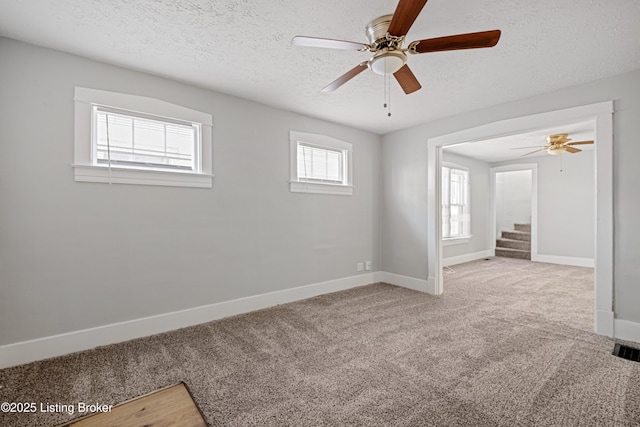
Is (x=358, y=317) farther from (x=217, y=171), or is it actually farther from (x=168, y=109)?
(x=168, y=109)

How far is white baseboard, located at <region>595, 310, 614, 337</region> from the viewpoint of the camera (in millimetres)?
2719

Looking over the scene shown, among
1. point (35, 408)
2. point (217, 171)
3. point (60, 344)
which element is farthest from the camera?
point (217, 171)

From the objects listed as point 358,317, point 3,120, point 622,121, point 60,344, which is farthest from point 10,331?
point 622,121

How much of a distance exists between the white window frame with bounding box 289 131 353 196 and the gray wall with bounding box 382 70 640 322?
2.56 feet

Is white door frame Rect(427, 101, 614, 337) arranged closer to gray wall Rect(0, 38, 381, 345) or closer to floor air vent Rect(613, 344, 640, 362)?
floor air vent Rect(613, 344, 640, 362)

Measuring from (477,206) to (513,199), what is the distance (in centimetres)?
285

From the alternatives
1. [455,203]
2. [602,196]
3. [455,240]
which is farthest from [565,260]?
[602,196]

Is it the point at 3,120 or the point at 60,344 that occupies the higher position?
the point at 3,120

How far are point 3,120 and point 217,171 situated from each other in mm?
1649

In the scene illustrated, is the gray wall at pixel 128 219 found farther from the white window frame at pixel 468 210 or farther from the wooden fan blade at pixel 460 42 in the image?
the white window frame at pixel 468 210

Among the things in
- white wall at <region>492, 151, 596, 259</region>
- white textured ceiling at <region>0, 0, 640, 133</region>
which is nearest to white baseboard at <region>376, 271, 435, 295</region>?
white textured ceiling at <region>0, 0, 640, 133</region>

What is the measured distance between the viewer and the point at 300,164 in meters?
3.96

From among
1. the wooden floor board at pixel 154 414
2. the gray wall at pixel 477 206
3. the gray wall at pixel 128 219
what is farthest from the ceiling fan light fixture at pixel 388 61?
the gray wall at pixel 477 206

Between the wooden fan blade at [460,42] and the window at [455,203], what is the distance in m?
4.77
